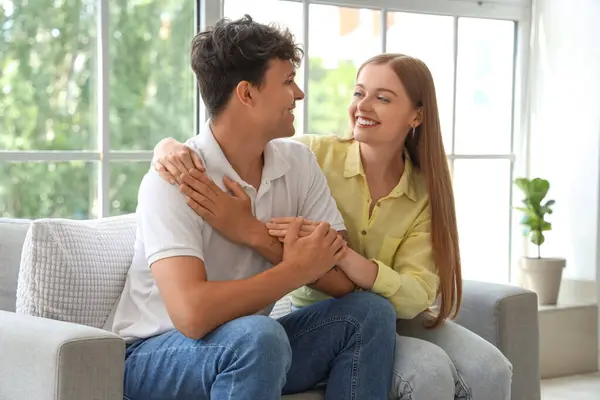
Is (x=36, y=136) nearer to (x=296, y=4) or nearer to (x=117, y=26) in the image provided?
(x=117, y=26)

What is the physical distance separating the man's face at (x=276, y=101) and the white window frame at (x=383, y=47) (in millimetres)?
928

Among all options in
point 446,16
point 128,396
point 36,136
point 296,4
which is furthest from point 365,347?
point 446,16

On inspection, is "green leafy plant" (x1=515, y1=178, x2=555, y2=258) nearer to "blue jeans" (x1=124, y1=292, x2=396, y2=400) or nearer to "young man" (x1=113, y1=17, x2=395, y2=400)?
"young man" (x1=113, y1=17, x2=395, y2=400)

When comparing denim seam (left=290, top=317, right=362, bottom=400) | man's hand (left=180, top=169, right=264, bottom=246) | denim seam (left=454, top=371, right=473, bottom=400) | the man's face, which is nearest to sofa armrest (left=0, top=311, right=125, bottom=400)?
man's hand (left=180, top=169, right=264, bottom=246)

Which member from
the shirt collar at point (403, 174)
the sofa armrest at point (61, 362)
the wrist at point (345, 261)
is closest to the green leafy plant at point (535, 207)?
the shirt collar at point (403, 174)

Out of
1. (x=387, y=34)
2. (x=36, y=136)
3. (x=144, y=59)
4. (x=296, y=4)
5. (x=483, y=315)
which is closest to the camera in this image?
(x=483, y=315)

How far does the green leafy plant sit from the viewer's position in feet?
13.3

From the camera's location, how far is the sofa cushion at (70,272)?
222cm

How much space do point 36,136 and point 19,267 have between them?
0.63m

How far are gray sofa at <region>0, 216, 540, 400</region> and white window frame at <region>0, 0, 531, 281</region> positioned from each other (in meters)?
0.57

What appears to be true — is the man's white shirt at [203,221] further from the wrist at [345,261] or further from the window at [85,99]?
the window at [85,99]

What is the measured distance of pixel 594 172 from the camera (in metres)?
4.09

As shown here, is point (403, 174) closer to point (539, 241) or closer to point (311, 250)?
point (311, 250)

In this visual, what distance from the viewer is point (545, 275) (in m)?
4.07
